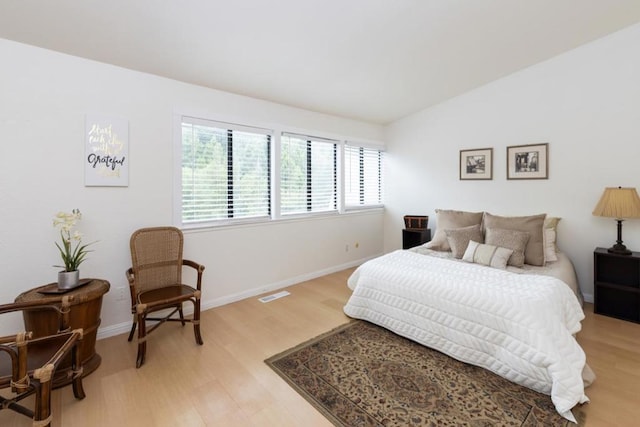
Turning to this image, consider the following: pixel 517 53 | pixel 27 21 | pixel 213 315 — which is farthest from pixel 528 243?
pixel 27 21

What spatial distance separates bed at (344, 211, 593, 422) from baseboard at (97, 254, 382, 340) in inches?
45.6

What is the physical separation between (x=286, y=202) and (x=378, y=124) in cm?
240

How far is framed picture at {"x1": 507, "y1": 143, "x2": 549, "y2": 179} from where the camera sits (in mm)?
3768

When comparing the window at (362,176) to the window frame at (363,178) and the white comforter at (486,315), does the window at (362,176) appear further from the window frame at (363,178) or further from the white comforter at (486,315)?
the white comforter at (486,315)

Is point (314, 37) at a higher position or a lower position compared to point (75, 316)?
higher

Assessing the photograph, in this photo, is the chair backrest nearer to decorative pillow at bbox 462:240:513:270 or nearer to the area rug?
the area rug

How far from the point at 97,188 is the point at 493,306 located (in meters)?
3.35

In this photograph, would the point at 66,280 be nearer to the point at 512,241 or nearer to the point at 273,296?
the point at 273,296

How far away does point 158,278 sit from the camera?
2.88 metres

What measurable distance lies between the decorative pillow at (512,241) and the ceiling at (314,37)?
198 cm

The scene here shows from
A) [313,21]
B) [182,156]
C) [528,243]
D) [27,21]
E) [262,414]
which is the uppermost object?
[313,21]

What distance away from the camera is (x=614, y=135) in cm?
331

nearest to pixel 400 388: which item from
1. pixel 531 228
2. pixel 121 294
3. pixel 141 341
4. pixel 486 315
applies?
pixel 486 315

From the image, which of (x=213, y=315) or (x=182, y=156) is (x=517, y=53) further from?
(x=213, y=315)
